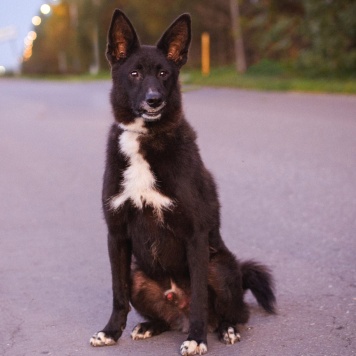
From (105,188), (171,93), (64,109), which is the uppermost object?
(171,93)

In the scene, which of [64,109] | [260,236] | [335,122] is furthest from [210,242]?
[64,109]

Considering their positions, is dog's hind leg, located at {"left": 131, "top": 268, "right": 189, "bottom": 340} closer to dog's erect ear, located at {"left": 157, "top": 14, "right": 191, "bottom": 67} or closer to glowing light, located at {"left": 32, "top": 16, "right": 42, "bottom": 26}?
dog's erect ear, located at {"left": 157, "top": 14, "right": 191, "bottom": 67}

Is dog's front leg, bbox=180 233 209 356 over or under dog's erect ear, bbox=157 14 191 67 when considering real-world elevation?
under

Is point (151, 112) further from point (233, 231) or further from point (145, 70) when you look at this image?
point (233, 231)

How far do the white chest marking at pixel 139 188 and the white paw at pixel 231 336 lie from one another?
2.46 ft

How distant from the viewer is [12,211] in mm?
7910

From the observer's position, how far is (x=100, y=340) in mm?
4188

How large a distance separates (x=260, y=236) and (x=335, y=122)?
702cm

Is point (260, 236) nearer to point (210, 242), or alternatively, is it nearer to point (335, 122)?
point (210, 242)

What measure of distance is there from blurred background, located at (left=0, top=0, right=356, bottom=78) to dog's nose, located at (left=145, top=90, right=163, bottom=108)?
2042cm

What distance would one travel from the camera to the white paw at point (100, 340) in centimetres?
418

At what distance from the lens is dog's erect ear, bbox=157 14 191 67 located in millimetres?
4488

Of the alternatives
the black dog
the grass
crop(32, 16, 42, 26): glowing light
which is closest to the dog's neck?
the black dog

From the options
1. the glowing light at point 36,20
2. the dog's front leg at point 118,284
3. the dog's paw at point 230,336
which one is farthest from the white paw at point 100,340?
the glowing light at point 36,20
